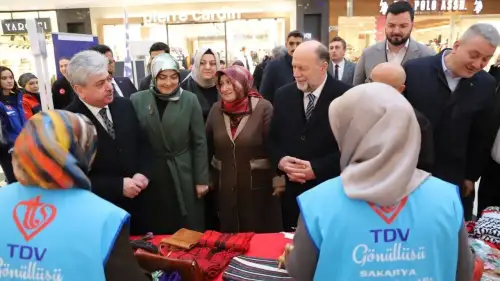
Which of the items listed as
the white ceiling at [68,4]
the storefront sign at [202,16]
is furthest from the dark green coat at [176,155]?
the storefront sign at [202,16]

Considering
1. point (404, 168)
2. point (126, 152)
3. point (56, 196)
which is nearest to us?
point (404, 168)

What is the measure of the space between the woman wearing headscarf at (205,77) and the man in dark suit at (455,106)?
154cm

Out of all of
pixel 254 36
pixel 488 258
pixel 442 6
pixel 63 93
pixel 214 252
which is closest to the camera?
pixel 488 258

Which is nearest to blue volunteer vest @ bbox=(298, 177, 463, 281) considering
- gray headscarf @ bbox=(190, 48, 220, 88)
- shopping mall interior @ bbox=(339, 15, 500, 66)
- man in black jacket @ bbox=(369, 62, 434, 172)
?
man in black jacket @ bbox=(369, 62, 434, 172)

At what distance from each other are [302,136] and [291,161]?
16 cm

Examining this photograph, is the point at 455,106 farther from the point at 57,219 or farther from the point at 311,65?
the point at 57,219

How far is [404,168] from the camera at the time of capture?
1.00 metres

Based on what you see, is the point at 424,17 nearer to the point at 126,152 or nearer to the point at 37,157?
the point at 126,152

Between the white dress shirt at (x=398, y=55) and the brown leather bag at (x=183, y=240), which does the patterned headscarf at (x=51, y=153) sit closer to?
the brown leather bag at (x=183, y=240)

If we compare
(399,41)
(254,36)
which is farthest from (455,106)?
(254,36)

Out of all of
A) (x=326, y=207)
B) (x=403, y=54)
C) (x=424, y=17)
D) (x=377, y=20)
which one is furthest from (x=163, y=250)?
(x=424, y=17)

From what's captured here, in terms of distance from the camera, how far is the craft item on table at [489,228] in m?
1.78

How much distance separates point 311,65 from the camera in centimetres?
226

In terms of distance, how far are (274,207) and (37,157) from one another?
6.09 ft
